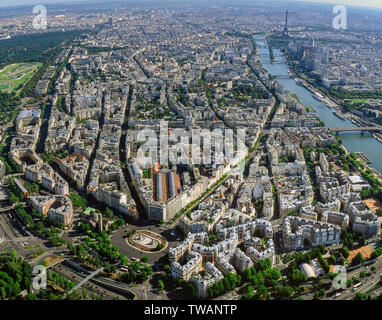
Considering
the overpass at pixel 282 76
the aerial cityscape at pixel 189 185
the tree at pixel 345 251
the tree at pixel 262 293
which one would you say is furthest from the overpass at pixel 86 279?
the overpass at pixel 282 76

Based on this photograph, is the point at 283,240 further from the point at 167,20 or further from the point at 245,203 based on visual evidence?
the point at 167,20

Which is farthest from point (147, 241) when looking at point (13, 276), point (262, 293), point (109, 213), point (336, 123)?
point (336, 123)

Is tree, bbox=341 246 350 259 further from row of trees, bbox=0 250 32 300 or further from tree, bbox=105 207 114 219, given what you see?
row of trees, bbox=0 250 32 300

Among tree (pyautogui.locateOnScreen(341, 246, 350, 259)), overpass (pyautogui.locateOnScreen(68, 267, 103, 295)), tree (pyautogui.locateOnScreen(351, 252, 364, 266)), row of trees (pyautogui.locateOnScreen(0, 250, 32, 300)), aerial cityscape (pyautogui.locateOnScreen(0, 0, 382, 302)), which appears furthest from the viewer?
tree (pyautogui.locateOnScreen(341, 246, 350, 259))

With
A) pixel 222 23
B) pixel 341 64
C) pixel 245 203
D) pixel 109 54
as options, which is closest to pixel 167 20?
pixel 222 23

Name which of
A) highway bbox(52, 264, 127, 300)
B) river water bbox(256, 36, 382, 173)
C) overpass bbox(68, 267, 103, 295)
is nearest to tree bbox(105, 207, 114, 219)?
highway bbox(52, 264, 127, 300)

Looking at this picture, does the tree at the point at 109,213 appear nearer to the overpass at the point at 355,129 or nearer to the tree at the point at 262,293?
the tree at the point at 262,293
